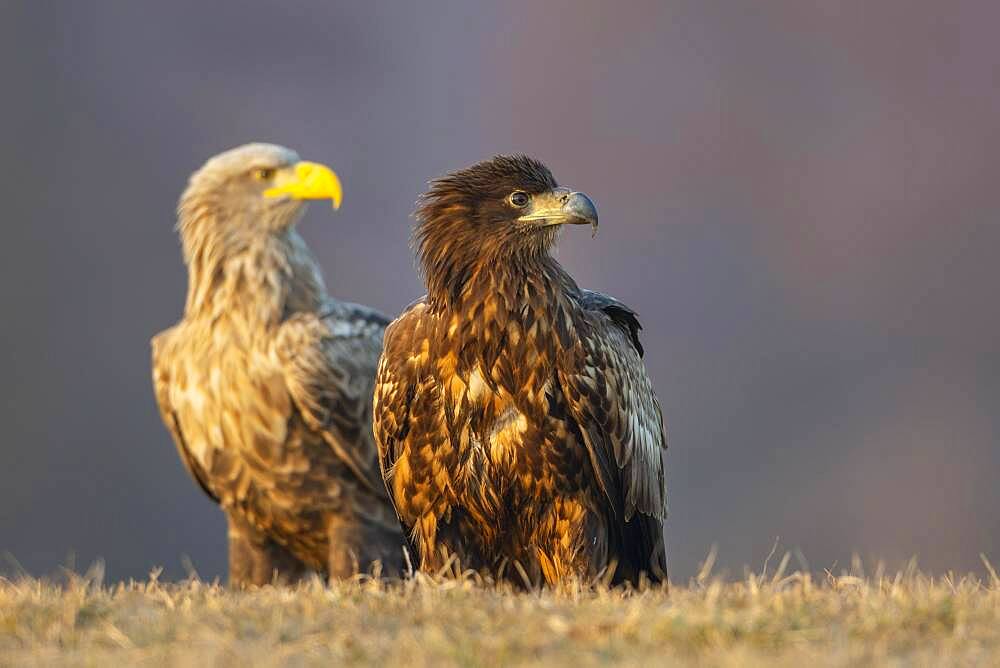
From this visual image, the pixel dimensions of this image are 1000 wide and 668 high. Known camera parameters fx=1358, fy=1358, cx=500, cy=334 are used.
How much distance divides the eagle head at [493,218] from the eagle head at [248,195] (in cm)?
250

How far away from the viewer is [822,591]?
613cm

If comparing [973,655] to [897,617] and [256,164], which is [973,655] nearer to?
[897,617]

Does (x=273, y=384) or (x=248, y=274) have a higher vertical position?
(x=248, y=274)

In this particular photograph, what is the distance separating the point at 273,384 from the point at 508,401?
9.26 feet

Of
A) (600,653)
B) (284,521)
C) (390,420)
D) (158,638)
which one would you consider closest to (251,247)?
(284,521)

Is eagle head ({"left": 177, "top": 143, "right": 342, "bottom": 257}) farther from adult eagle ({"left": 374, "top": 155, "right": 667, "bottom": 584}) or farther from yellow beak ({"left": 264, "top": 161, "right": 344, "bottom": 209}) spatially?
adult eagle ({"left": 374, "top": 155, "right": 667, "bottom": 584})

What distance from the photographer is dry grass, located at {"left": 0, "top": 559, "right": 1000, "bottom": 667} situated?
15.5 ft

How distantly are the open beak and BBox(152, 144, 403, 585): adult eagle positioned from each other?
2571 mm

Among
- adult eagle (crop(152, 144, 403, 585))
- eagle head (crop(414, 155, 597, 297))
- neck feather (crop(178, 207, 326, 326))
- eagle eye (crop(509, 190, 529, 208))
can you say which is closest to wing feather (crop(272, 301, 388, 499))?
adult eagle (crop(152, 144, 403, 585))

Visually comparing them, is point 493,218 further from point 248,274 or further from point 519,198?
point 248,274

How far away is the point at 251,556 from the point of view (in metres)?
9.96

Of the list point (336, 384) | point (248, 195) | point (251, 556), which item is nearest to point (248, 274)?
point (248, 195)

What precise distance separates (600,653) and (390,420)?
9.37 feet

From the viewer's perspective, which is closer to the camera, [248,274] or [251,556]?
[248,274]
